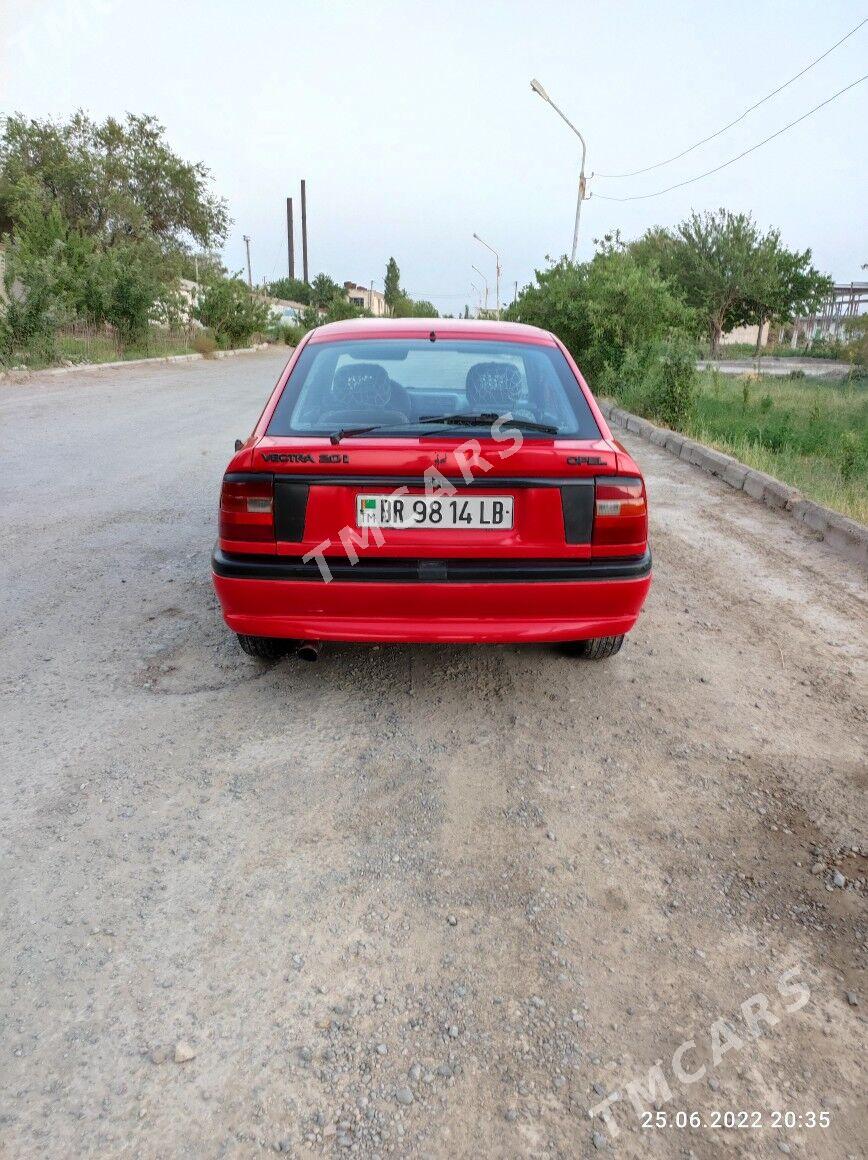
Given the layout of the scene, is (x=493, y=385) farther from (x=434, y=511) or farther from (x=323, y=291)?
(x=323, y=291)

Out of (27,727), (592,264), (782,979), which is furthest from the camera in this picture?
(592,264)

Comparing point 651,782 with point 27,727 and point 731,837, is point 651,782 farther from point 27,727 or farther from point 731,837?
point 27,727

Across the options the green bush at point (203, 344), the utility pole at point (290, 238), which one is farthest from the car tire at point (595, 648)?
the utility pole at point (290, 238)

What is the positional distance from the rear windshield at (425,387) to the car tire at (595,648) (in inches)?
35.7

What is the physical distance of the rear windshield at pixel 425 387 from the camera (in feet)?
10.0

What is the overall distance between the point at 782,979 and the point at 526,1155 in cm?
78

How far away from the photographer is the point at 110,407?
491 inches

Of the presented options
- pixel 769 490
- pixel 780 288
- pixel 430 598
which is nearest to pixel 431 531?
pixel 430 598

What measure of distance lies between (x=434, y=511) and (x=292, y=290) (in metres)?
84.2

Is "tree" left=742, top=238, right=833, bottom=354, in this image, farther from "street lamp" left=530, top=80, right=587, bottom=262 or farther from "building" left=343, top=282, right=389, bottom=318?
"building" left=343, top=282, right=389, bottom=318

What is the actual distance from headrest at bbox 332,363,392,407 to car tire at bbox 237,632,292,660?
0.99 metres

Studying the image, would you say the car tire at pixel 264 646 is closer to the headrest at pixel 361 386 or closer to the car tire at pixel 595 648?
the headrest at pixel 361 386

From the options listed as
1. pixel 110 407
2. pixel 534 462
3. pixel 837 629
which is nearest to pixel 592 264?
pixel 110 407

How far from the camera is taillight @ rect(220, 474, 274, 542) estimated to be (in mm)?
2797
